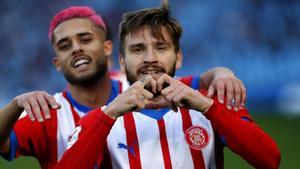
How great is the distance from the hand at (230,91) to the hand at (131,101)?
0.32 metres

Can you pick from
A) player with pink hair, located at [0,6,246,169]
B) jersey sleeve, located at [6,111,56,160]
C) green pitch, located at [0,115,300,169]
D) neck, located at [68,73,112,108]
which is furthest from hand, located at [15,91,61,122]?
green pitch, located at [0,115,300,169]

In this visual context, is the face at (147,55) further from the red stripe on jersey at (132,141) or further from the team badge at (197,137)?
the team badge at (197,137)

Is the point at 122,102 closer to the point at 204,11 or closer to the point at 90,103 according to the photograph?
the point at 90,103

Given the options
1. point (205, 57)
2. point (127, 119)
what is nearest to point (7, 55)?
point (205, 57)

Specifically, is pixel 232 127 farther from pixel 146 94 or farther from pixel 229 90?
pixel 146 94

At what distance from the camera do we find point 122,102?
8.56 feet

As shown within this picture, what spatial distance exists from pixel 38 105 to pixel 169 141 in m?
0.64

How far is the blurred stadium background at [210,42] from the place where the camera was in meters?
10.6

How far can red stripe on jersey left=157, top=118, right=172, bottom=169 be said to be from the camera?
9.13ft

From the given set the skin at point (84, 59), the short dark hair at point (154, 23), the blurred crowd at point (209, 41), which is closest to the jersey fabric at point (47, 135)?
the skin at point (84, 59)

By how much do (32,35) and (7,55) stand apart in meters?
0.60

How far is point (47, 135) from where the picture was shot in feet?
11.5

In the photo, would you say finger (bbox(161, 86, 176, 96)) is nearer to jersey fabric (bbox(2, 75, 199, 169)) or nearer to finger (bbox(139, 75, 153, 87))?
finger (bbox(139, 75, 153, 87))

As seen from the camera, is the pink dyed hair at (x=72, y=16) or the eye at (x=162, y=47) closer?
the eye at (x=162, y=47)
